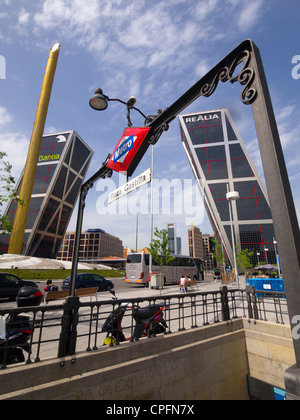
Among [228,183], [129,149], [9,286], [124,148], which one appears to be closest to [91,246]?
[228,183]

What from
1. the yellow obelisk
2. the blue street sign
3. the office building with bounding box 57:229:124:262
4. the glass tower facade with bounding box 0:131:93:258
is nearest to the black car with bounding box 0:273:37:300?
the blue street sign

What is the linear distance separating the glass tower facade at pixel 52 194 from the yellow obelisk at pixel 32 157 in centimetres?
2092

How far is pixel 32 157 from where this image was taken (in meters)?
44.6

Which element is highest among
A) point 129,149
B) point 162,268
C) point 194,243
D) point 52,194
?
point 52,194

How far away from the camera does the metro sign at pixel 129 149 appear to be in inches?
166

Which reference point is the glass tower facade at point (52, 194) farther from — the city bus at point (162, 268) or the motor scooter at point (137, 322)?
the motor scooter at point (137, 322)

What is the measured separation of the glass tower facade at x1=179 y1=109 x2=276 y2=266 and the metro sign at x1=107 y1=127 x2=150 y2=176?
69.7m

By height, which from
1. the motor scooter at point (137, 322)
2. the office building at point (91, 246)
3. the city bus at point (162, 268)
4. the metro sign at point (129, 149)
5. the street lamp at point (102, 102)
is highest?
the office building at point (91, 246)

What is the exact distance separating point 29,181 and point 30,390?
4719 cm

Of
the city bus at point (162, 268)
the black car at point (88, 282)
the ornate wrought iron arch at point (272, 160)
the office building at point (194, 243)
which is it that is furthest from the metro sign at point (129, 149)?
the office building at point (194, 243)

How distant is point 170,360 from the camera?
170 inches

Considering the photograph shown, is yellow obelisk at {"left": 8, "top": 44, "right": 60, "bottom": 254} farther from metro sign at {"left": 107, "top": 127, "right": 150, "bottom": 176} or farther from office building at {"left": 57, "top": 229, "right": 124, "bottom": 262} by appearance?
office building at {"left": 57, "top": 229, "right": 124, "bottom": 262}

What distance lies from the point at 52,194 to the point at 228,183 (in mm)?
58048

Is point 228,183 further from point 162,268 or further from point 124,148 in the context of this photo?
point 124,148
